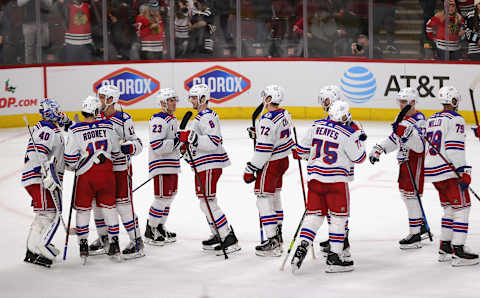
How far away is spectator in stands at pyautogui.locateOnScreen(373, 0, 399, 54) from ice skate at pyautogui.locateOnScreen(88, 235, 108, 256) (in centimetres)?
812

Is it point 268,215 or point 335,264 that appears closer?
point 335,264

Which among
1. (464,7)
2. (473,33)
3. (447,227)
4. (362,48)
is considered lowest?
(447,227)

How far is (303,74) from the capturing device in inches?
556

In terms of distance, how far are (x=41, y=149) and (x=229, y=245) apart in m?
1.73

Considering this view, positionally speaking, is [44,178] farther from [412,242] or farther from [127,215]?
[412,242]

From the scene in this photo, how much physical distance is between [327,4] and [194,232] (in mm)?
7749

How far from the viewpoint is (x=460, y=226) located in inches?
245

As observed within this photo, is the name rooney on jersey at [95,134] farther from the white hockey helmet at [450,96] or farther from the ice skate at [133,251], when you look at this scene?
the white hockey helmet at [450,96]

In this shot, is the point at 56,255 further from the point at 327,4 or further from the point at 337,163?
the point at 327,4

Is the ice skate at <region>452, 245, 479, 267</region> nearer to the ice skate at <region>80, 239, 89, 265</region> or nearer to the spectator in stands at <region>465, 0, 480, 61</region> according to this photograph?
the ice skate at <region>80, 239, 89, 265</region>

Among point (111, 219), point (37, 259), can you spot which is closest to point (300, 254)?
point (111, 219)

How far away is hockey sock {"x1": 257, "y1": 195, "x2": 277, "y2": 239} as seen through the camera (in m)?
6.66

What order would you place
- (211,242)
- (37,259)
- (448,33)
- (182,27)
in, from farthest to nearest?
(182,27), (448,33), (211,242), (37,259)

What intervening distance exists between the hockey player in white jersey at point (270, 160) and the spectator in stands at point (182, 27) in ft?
25.9
